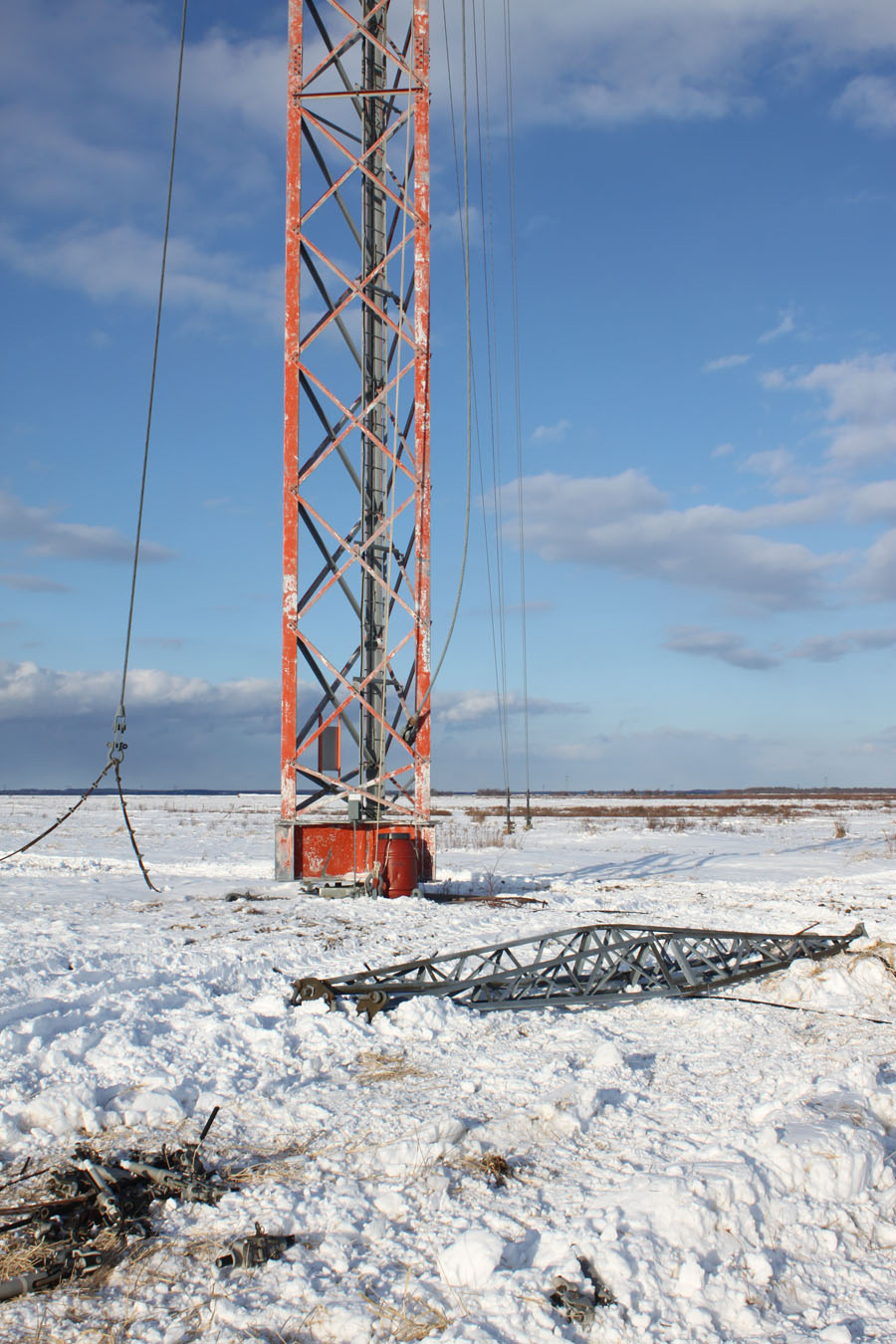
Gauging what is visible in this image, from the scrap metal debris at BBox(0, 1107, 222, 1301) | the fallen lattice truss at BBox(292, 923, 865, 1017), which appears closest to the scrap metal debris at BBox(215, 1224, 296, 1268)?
the scrap metal debris at BBox(0, 1107, 222, 1301)

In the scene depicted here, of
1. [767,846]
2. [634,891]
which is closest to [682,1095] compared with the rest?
[634,891]

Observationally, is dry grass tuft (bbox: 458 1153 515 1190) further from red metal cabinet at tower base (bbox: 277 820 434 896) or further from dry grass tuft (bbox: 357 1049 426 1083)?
red metal cabinet at tower base (bbox: 277 820 434 896)

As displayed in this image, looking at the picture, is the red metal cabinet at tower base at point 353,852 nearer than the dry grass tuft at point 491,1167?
No

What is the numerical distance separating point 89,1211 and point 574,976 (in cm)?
418

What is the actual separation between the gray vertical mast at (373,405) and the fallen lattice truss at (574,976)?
230 inches

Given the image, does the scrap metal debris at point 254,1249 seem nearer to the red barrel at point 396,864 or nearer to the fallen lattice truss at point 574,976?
the fallen lattice truss at point 574,976

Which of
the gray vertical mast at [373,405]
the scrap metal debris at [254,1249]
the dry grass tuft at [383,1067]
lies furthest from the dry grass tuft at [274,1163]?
the gray vertical mast at [373,405]

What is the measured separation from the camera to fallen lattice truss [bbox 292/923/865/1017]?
6.27 meters

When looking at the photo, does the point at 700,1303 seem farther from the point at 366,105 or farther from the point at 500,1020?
the point at 366,105

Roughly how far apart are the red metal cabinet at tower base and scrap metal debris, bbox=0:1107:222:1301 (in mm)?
8600

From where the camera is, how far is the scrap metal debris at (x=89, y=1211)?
3.03 meters

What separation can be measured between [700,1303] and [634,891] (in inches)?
437

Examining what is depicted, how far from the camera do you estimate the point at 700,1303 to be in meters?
2.89

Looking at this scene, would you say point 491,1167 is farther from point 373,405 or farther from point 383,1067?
point 373,405
